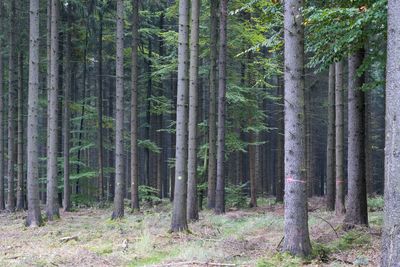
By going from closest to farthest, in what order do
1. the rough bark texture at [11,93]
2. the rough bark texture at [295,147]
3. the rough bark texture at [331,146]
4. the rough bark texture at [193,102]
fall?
1. the rough bark texture at [295,147]
2. the rough bark texture at [193,102]
3. the rough bark texture at [331,146]
4. the rough bark texture at [11,93]

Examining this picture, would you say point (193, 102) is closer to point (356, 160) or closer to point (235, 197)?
point (356, 160)

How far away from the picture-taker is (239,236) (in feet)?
39.2

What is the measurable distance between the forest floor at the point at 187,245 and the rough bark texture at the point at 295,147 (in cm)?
40

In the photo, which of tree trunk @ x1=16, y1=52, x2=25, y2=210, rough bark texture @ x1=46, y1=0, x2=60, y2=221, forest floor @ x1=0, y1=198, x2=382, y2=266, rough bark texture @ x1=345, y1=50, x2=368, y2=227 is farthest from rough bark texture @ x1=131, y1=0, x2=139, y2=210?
rough bark texture @ x1=345, y1=50, x2=368, y2=227

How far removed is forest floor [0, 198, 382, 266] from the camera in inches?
331

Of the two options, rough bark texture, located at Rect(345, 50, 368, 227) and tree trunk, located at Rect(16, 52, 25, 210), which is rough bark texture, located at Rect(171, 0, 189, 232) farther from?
tree trunk, located at Rect(16, 52, 25, 210)

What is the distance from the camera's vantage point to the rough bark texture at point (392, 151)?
542cm

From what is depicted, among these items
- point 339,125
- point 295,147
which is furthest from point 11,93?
point 295,147

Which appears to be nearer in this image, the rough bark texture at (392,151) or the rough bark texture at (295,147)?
the rough bark texture at (392,151)

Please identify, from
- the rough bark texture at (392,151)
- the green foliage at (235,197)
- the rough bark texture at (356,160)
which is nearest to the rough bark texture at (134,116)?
the green foliage at (235,197)

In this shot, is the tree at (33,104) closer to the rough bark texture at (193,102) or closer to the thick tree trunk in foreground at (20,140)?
the rough bark texture at (193,102)

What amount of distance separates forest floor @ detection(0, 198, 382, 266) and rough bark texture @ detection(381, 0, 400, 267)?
232cm

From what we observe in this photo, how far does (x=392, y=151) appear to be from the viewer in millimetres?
5469

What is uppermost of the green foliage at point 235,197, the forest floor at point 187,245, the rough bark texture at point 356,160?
the rough bark texture at point 356,160
